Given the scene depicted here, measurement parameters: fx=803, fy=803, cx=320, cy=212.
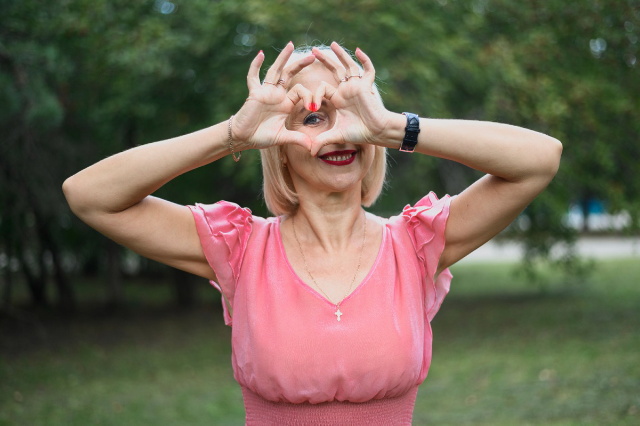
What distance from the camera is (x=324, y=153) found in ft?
7.27

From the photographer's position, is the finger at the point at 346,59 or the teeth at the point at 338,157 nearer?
the finger at the point at 346,59

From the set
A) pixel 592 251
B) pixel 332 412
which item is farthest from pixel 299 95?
pixel 592 251

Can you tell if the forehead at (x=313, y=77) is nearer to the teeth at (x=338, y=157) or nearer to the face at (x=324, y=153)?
the face at (x=324, y=153)

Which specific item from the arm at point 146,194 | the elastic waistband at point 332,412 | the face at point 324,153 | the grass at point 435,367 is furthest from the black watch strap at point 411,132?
the grass at point 435,367

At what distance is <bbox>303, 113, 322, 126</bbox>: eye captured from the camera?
226cm

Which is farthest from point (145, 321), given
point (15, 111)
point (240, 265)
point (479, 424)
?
point (240, 265)

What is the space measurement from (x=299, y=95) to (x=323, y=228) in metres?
0.40

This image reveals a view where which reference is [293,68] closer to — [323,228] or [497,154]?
[323,228]

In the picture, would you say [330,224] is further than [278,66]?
Yes

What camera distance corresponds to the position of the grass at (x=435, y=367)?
725 cm

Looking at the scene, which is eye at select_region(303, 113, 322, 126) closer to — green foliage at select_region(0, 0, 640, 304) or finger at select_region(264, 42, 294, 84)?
finger at select_region(264, 42, 294, 84)

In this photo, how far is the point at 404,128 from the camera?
2092 millimetres

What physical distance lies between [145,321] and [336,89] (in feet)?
42.0

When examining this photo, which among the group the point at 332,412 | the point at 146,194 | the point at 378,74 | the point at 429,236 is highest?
the point at 378,74
